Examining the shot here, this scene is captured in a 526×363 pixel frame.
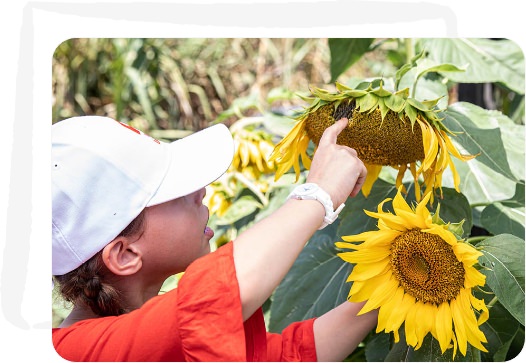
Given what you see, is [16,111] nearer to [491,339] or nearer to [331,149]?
[331,149]

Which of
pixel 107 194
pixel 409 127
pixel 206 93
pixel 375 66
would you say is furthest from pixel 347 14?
pixel 206 93

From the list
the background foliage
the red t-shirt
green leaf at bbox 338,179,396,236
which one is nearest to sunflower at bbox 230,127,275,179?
the background foliage

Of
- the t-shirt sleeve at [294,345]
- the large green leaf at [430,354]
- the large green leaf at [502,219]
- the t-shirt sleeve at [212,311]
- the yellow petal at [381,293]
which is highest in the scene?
the t-shirt sleeve at [212,311]

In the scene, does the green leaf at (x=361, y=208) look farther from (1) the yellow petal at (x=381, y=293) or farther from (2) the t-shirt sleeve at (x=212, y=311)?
(2) the t-shirt sleeve at (x=212, y=311)

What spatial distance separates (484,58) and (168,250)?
24.7 inches

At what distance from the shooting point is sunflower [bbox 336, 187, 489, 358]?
2.60ft

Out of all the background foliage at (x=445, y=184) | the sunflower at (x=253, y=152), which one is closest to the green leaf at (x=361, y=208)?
the background foliage at (x=445, y=184)

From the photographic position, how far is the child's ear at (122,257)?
822 millimetres

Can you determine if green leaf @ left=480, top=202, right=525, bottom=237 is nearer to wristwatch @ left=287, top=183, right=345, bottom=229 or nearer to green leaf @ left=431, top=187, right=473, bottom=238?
green leaf @ left=431, top=187, right=473, bottom=238

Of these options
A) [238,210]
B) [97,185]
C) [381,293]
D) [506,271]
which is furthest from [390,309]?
[238,210]

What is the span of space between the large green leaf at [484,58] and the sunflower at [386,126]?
0.36 metres

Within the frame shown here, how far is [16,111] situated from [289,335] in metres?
0.43

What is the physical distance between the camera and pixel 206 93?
250 cm

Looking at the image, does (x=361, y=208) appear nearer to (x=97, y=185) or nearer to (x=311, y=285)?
(x=311, y=285)
